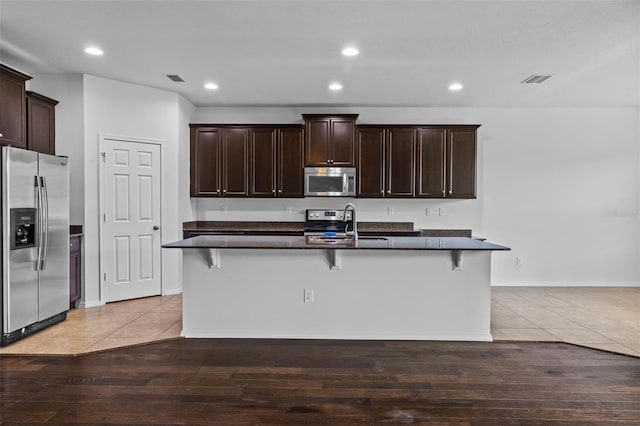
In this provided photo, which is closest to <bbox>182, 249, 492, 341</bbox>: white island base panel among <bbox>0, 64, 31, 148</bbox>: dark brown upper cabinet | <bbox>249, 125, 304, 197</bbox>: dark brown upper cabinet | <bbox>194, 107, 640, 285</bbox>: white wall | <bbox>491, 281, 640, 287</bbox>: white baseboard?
<bbox>0, 64, 31, 148</bbox>: dark brown upper cabinet

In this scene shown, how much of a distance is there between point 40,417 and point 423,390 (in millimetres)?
2299

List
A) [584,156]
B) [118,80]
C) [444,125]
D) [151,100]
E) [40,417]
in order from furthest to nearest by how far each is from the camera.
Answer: [584,156] → [444,125] → [151,100] → [118,80] → [40,417]

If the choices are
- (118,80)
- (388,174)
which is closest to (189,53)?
(118,80)

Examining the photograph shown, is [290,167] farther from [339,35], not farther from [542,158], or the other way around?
[542,158]

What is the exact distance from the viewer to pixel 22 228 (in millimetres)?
3609

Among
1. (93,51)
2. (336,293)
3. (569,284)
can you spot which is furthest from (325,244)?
(569,284)

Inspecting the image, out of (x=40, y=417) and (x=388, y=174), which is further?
(x=388, y=174)

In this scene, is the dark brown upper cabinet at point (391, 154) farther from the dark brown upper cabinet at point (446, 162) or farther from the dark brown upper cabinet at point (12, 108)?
the dark brown upper cabinet at point (12, 108)

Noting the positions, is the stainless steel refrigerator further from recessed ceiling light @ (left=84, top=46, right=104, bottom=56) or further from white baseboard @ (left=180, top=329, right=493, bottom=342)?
white baseboard @ (left=180, top=329, right=493, bottom=342)

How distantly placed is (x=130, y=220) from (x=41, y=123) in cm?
143

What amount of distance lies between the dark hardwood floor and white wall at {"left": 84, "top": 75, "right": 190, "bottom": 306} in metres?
1.83

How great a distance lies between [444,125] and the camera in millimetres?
5801

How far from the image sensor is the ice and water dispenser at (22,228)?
349 cm

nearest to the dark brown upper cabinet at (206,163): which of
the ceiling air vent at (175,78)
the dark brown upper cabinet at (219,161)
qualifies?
the dark brown upper cabinet at (219,161)
